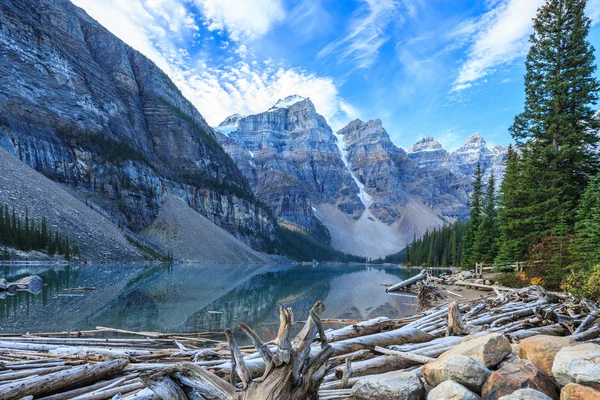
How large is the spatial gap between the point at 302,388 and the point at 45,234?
81214mm

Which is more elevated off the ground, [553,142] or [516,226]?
[553,142]

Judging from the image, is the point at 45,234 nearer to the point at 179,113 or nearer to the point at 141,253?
the point at 141,253

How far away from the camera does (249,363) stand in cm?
572

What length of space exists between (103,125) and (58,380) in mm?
149482

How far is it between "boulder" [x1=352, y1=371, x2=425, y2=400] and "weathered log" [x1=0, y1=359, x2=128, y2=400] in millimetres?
3920

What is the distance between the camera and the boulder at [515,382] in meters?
4.64

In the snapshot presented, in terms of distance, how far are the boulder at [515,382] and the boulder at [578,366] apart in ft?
0.70

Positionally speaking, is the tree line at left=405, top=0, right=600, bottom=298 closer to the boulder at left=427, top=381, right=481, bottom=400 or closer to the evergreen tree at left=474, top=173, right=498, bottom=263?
the evergreen tree at left=474, top=173, right=498, bottom=263

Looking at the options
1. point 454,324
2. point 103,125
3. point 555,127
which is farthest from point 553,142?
point 103,125

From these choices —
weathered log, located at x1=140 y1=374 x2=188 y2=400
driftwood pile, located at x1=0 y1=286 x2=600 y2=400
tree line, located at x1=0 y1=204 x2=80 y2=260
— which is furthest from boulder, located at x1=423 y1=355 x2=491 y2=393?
tree line, located at x1=0 y1=204 x2=80 y2=260

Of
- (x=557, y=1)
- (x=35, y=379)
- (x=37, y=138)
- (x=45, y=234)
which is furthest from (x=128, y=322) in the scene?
(x=37, y=138)

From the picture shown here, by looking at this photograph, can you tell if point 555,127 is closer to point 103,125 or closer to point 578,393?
point 578,393

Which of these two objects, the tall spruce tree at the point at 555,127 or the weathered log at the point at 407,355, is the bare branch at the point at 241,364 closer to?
the weathered log at the point at 407,355

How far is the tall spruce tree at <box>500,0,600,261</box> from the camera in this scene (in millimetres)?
23219
